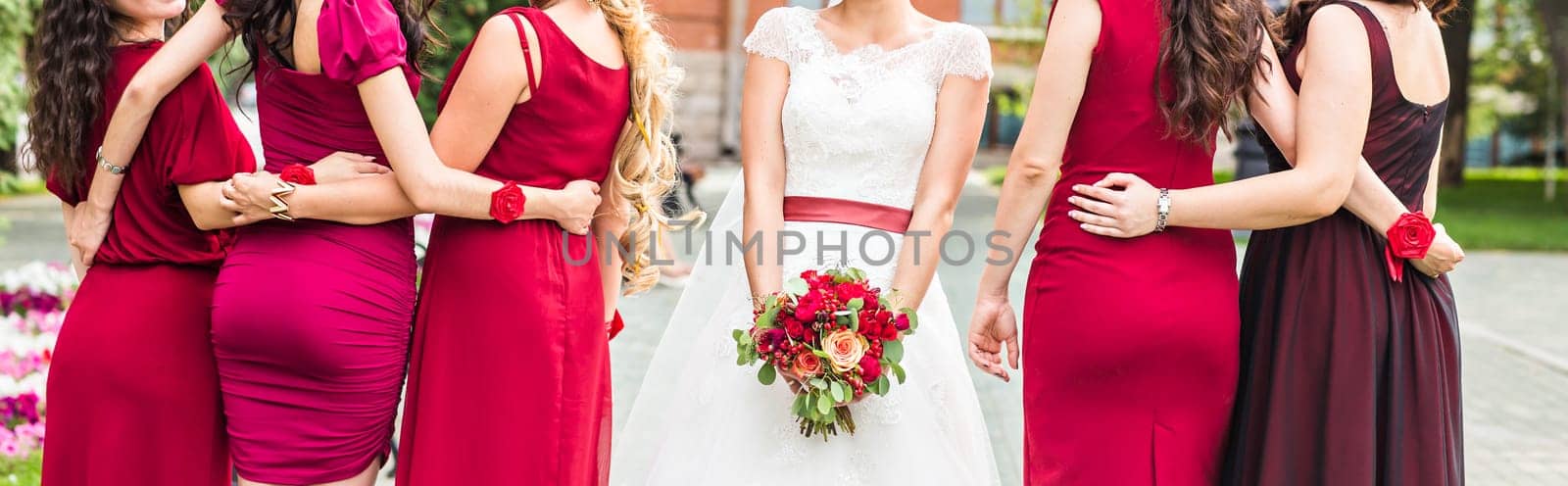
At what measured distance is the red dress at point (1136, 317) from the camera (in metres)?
3.12

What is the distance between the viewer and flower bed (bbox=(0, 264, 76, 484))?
18.0 feet

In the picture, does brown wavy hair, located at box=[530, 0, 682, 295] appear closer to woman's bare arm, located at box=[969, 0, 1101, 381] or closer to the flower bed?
woman's bare arm, located at box=[969, 0, 1101, 381]

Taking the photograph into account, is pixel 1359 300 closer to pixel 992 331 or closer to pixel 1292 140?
pixel 1292 140

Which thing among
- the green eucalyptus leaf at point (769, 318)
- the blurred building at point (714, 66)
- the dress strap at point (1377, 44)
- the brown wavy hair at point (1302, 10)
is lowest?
the green eucalyptus leaf at point (769, 318)

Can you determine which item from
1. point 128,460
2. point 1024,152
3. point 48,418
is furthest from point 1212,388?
point 48,418

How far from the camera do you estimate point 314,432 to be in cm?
307

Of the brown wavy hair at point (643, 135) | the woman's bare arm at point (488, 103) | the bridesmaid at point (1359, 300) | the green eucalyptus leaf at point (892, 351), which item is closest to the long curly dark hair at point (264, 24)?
the woman's bare arm at point (488, 103)

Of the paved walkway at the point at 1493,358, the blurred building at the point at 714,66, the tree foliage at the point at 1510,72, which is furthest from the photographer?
the tree foliage at the point at 1510,72

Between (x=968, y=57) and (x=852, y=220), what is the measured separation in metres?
0.58

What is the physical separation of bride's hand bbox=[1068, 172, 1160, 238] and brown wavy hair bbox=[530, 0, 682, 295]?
1106 millimetres

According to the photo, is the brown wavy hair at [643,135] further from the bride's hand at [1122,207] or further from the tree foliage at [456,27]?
the tree foliage at [456,27]

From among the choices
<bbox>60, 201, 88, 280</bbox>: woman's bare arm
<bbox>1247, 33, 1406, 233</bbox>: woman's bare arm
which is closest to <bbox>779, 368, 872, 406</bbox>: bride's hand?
<bbox>1247, 33, 1406, 233</bbox>: woman's bare arm

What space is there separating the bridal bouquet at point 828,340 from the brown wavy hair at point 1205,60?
87cm

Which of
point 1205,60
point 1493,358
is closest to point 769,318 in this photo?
point 1205,60
